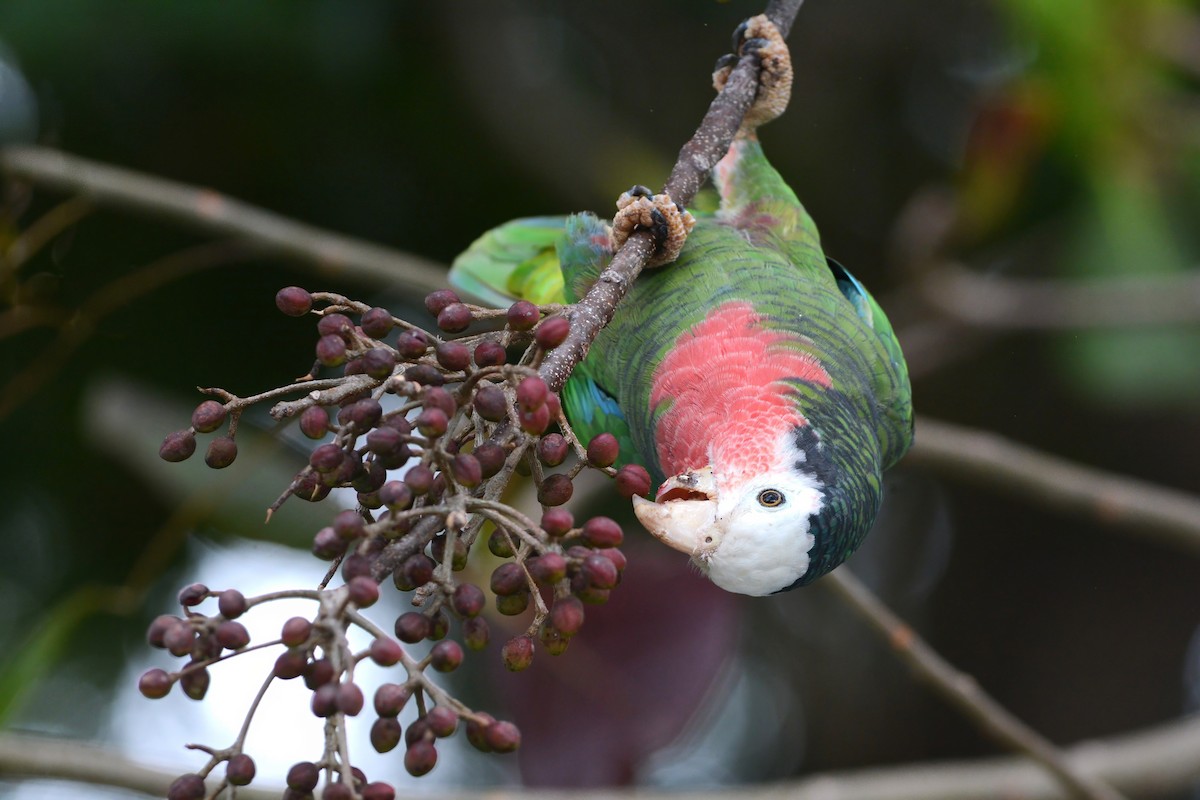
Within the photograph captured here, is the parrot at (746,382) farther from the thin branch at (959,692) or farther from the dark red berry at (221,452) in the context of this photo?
the dark red berry at (221,452)

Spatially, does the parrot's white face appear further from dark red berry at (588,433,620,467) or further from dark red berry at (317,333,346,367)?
dark red berry at (317,333,346,367)

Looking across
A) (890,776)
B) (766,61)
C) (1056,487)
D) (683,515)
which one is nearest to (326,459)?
(683,515)

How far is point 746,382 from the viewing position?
1.96 meters

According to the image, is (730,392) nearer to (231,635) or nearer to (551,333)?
(551,333)

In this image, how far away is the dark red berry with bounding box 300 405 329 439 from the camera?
1.23 metres

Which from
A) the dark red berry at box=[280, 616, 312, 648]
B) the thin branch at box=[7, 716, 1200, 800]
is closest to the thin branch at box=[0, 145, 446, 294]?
the thin branch at box=[7, 716, 1200, 800]

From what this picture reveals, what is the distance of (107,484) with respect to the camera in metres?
3.65

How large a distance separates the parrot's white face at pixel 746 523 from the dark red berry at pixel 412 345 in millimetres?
585

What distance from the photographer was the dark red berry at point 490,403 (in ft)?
3.78

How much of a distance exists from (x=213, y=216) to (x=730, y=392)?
161cm

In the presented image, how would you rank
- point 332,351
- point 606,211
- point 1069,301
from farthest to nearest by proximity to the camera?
point 606,211, point 1069,301, point 332,351

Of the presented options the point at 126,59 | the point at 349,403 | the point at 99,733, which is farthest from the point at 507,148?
the point at 349,403

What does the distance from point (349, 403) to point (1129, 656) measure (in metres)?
4.39

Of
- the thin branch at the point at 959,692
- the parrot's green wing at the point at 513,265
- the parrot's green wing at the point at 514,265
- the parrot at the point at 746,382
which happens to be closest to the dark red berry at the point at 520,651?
the parrot at the point at 746,382
